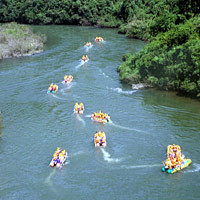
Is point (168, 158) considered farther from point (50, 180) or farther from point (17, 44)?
point (17, 44)

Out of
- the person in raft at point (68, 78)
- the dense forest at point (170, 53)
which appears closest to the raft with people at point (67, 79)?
the person in raft at point (68, 78)

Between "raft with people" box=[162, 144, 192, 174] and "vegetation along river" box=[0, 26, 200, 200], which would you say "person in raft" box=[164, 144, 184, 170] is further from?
"vegetation along river" box=[0, 26, 200, 200]

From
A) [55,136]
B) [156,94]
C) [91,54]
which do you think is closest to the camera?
[55,136]

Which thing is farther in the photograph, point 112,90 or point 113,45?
point 113,45

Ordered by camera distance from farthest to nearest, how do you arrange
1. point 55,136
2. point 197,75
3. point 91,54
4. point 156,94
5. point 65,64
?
1. point 91,54
2. point 65,64
3. point 156,94
4. point 197,75
5. point 55,136

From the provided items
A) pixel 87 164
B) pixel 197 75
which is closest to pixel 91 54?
pixel 197 75

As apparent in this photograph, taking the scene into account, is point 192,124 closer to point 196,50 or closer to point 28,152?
point 196,50

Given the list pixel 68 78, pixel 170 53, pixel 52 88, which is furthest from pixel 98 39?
pixel 170 53

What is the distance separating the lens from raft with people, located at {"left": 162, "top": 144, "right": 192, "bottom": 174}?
94.4ft

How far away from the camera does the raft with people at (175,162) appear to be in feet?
94.4

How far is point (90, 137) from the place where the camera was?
35.4m

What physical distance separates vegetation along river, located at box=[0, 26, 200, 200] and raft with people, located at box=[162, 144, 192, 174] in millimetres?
546

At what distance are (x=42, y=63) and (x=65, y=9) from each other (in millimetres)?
55420

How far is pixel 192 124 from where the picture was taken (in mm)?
36812
